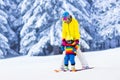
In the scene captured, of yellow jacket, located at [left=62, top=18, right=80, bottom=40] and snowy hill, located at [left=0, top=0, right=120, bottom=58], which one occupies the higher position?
snowy hill, located at [left=0, top=0, right=120, bottom=58]

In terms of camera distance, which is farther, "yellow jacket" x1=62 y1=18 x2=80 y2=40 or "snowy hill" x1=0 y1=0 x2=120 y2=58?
"snowy hill" x1=0 y1=0 x2=120 y2=58

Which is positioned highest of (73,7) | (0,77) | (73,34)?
(73,7)

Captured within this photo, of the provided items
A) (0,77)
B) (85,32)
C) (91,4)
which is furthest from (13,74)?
(91,4)

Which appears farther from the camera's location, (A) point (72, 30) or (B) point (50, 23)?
(B) point (50, 23)

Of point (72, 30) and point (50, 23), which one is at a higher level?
point (50, 23)

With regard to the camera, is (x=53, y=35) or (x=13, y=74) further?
(x=53, y=35)

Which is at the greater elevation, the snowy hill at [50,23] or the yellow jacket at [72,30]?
the snowy hill at [50,23]

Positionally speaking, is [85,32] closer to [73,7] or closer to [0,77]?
[73,7]

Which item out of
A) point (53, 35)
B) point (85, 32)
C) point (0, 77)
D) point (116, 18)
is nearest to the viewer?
point (0, 77)

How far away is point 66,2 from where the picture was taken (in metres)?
30.4

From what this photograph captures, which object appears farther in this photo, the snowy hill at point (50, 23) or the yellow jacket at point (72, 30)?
the snowy hill at point (50, 23)

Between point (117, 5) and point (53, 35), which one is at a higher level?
point (117, 5)

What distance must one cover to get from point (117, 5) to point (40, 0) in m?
9.98

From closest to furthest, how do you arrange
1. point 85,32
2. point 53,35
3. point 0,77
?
point 0,77
point 53,35
point 85,32
